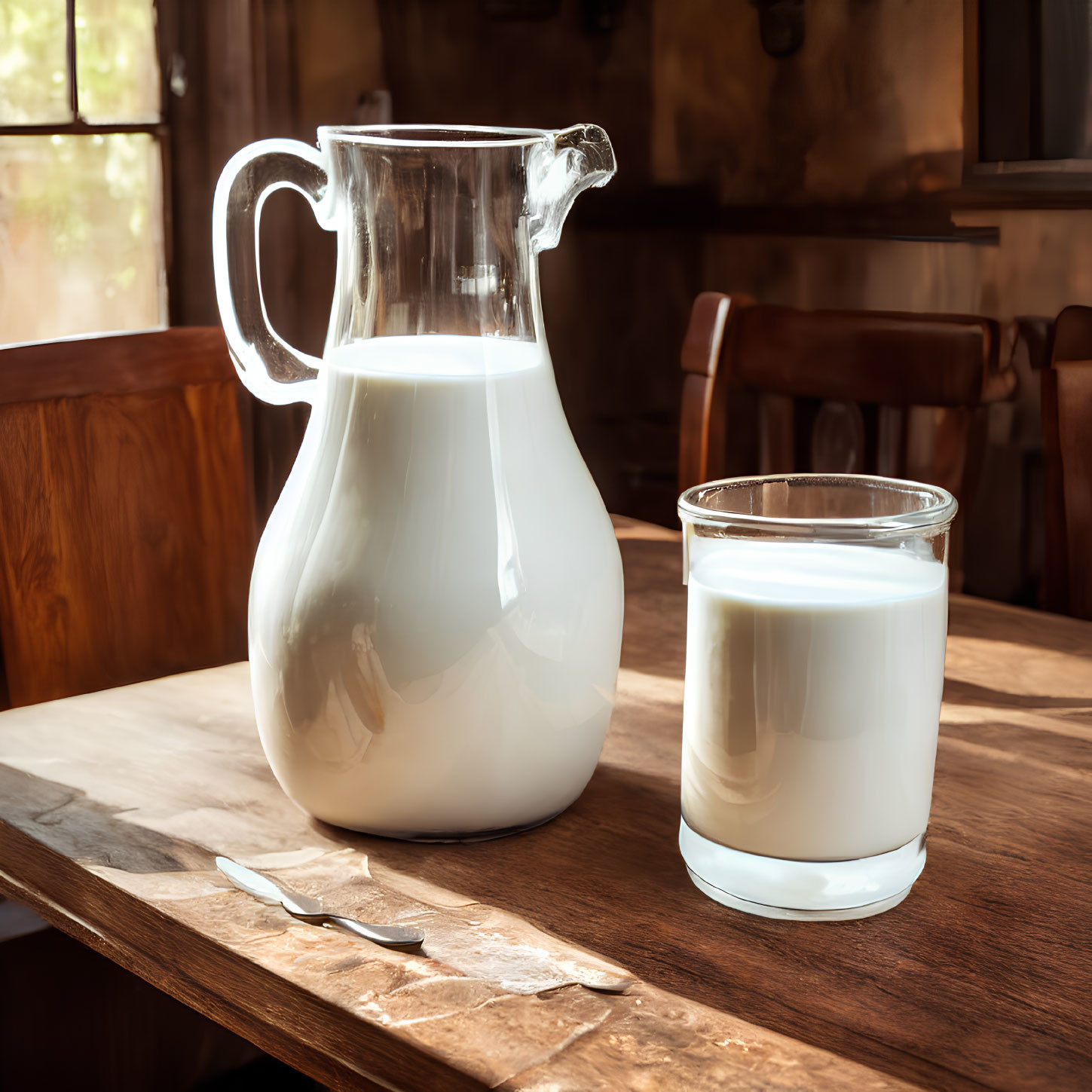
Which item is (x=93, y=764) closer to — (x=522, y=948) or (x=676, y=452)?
(x=522, y=948)

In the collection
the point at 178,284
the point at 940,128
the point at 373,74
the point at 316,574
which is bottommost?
the point at 316,574

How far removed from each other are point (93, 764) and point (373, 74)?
1657 mm

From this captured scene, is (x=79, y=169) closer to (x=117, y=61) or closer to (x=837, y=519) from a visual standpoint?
(x=117, y=61)

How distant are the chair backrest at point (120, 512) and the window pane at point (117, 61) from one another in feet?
2.46

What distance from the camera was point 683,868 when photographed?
1.66 ft

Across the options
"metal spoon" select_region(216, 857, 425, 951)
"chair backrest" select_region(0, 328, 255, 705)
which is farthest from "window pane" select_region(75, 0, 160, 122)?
"metal spoon" select_region(216, 857, 425, 951)

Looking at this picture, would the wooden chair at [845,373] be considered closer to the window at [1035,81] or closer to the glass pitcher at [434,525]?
the window at [1035,81]

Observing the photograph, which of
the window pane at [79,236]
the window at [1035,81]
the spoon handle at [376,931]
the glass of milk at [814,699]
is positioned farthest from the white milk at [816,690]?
the window pane at [79,236]

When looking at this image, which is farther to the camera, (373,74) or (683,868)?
(373,74)

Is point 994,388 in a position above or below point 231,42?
below

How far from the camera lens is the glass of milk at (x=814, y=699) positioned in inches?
17.4

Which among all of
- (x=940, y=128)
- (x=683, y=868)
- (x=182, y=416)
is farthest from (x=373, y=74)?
(x=683, y=868)

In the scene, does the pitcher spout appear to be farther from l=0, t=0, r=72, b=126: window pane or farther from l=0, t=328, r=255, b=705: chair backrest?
l=0, t=0, r=72, b=126: window pane

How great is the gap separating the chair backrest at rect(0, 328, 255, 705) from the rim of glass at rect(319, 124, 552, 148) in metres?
0.65
